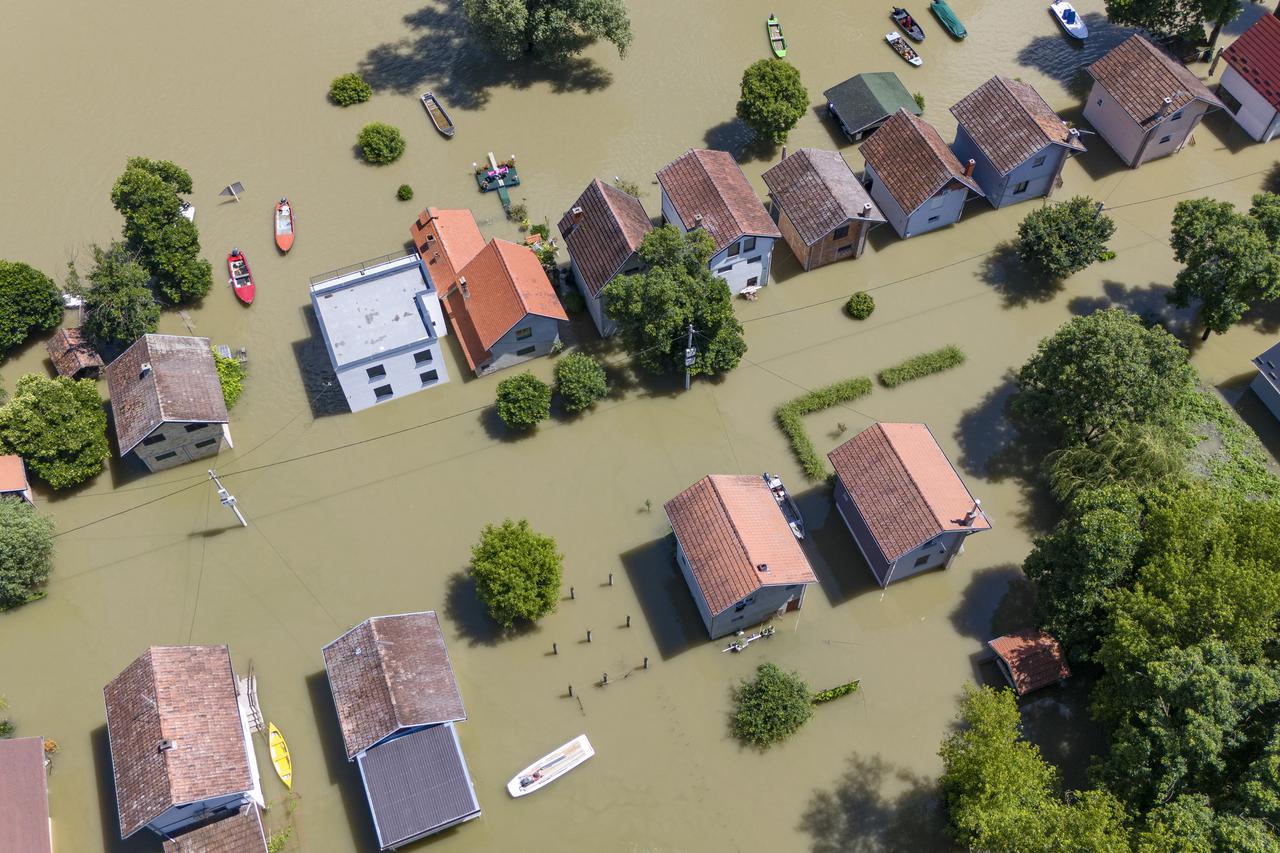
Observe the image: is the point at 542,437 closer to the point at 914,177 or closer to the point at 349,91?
the point at 914,177

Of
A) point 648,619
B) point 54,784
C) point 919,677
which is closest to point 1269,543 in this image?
point 919,677

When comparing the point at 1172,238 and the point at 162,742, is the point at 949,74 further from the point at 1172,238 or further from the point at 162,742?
the point at 162,742

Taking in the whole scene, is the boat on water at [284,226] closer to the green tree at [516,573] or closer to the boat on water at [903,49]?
the green tree at [516,573]

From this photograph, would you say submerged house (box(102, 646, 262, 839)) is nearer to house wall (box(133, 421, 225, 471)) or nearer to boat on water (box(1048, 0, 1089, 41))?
house wall (box(133, 421, 225, 471))

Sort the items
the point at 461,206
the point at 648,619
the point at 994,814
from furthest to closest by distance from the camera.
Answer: the point at 461,206
the point at 648,619
the point at 994,814

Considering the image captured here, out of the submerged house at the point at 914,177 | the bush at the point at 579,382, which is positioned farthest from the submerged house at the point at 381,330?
the submerged house at the point at 914,177

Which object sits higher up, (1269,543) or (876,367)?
(876,367)

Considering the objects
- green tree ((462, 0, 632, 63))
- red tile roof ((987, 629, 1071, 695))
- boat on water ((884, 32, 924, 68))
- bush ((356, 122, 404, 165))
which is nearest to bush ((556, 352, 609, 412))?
bush ((356, 122, 404, 165))
